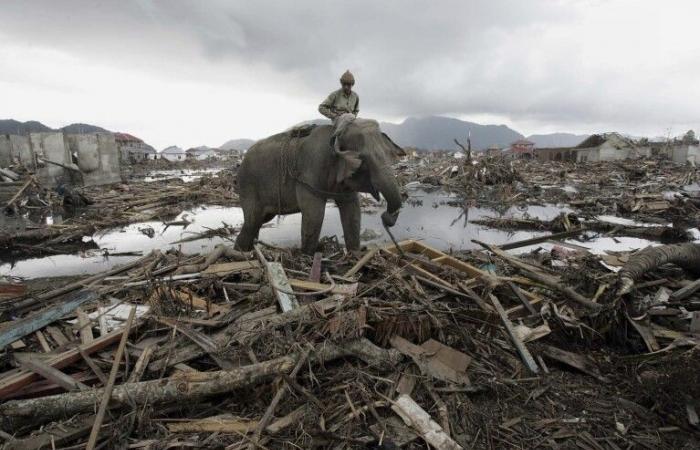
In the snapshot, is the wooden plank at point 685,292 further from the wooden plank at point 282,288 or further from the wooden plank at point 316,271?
the wooden plank at point 282,288

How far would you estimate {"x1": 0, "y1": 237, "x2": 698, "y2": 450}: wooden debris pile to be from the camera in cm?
265

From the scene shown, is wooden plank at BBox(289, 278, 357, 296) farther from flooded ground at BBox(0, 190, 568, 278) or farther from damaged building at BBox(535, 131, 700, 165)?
damaged building at BBox(535, 131, 700, 165)

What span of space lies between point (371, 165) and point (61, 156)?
2195 cm

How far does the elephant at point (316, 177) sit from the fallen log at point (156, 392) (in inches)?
105

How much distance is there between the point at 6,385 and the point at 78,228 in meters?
8.80

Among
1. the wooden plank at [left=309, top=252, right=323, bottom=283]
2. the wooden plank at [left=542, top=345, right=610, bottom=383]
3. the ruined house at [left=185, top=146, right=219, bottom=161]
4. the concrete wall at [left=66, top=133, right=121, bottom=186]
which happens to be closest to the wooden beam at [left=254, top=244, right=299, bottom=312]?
the wooden plank at [left=309, top=252, right=323, bottom=283]

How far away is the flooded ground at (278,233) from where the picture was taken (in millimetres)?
7816

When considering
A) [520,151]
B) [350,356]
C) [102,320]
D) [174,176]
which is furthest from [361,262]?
[520,151]

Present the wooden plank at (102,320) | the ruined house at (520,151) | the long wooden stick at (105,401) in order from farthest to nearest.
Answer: the ruined house at (520,151), the wooden plank at (102,320), the long wooden stick at (105,401)

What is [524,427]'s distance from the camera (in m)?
2.90

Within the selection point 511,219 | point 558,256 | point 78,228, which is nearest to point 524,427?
point 558,256

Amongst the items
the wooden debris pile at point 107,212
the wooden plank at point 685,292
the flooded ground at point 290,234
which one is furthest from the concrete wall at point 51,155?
the wooden plank at point 685,292

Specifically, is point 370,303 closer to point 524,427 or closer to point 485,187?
point 524,427

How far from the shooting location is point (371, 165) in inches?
194
